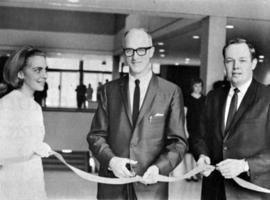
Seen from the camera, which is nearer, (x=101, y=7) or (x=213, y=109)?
(x=213, y=109)

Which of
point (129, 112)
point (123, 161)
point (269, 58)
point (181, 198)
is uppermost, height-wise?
point (269, 58)

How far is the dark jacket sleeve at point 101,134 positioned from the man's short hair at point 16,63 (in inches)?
12.6

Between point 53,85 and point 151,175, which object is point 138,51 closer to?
point 151,175

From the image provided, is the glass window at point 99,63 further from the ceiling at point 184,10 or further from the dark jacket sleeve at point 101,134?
the dark jacket sleeve at point 101,134

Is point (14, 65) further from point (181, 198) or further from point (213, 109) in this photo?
point (181, 198)

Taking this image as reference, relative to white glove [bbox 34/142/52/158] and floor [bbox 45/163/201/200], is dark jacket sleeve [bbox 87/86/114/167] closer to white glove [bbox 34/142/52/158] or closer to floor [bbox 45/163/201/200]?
white glove [bbox 34/142/52/158]

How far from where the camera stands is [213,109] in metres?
1.85

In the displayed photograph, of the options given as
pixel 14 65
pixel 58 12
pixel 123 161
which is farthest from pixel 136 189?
pixel 58 12

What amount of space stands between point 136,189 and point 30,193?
43cm

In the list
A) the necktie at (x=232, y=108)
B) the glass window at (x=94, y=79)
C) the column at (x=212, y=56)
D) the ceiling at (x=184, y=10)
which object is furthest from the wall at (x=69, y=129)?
the glass window at (x=94, y=79)

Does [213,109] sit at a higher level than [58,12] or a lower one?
lower

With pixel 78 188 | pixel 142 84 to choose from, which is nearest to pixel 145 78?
pixel 142 84

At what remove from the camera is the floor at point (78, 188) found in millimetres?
3738

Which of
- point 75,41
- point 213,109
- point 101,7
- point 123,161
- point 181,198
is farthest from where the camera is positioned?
point 75,41
